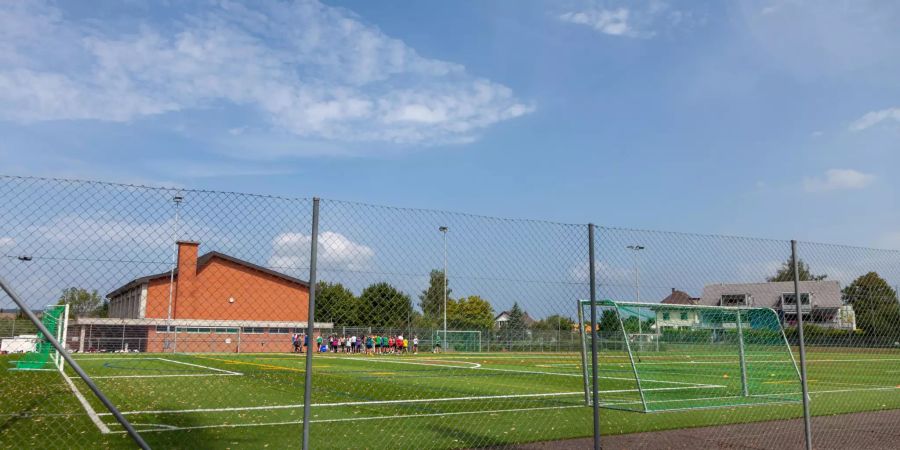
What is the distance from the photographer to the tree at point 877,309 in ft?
36.1

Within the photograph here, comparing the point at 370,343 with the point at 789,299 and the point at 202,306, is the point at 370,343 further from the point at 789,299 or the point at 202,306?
the point at 202,306

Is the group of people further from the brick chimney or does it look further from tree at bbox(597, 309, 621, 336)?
tree at bbox(597, 309, 621, 336)

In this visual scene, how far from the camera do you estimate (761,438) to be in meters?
9.92

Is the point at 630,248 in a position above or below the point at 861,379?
above

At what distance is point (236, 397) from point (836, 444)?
11247 millimetres

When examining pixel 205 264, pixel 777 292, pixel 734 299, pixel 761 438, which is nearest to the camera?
pixel 205 264

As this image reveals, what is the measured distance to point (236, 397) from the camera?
576 inches

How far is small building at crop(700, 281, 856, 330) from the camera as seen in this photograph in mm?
11031

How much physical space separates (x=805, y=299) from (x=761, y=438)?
2836mm

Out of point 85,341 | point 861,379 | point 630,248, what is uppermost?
point 630,248

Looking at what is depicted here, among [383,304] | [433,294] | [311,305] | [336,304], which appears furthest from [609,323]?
[311,305]

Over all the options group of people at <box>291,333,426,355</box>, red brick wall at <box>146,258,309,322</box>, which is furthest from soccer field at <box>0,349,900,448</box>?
group of people at <box>291,333,426,355</box>

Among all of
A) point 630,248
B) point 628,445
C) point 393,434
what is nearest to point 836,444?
point 628,445

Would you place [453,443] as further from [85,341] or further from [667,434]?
[85,341]
